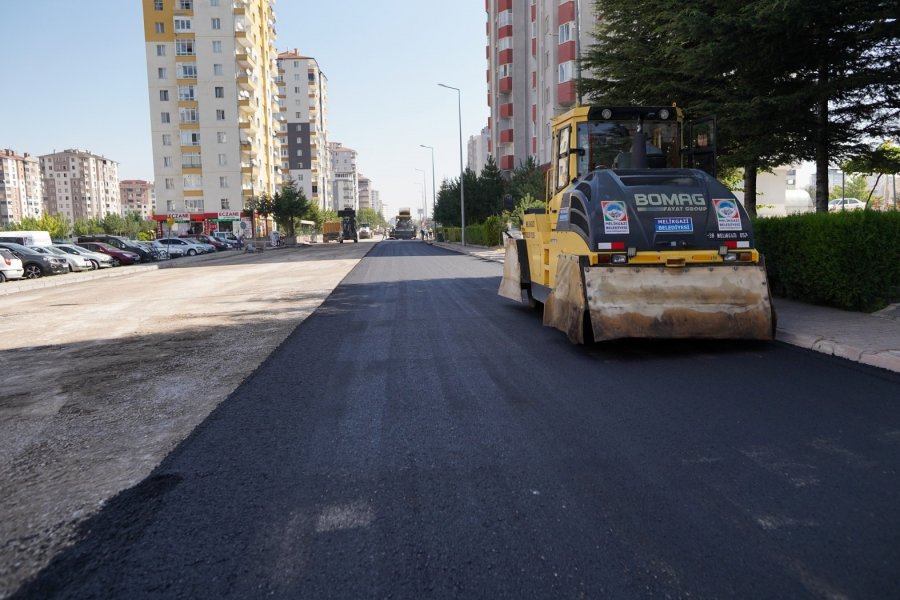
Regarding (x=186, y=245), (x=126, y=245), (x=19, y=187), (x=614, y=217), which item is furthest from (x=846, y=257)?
(x=19, y=187)

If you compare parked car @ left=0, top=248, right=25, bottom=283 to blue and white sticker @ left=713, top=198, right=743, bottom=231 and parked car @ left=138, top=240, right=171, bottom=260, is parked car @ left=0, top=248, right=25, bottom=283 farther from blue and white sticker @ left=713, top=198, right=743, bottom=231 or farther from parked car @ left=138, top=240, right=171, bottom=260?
blue and white sticker @ left=713, top=198, right=743, bottom=231

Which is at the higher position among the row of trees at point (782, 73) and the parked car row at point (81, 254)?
the row of trees at point (782, 73)

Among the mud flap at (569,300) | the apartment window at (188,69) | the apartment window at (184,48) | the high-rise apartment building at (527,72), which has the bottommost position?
the mud flap at (569,300)

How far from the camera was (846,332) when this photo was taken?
770cm

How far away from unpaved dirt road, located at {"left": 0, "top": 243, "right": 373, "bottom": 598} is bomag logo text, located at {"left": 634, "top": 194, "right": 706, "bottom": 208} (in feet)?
15.4

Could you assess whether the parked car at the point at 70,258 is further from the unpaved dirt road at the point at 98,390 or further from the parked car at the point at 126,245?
the unpaved dirt road at the point at 98,390

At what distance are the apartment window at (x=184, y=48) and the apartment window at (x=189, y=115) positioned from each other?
6.28 metres

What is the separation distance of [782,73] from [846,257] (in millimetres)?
5920

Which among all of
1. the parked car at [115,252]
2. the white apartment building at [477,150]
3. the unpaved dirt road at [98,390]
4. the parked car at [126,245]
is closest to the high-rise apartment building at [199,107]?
the parked car at [126,245]

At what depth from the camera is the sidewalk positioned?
6586mm

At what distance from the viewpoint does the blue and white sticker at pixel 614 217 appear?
752cm

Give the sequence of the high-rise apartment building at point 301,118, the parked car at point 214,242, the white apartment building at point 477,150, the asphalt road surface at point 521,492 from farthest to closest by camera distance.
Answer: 1. the white apartment building at point 477,150
2. the high-rise apartment building at point 301,118
3. the parked car at point 214,242
4. the asphalt road surface at point 521,492

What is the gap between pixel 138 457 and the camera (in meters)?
4.29

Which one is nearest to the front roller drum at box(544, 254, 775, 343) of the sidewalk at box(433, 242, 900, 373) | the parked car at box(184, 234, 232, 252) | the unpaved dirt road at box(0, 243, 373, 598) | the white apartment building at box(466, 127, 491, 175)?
the sidewalk at box(433, 242, 900, 373)
